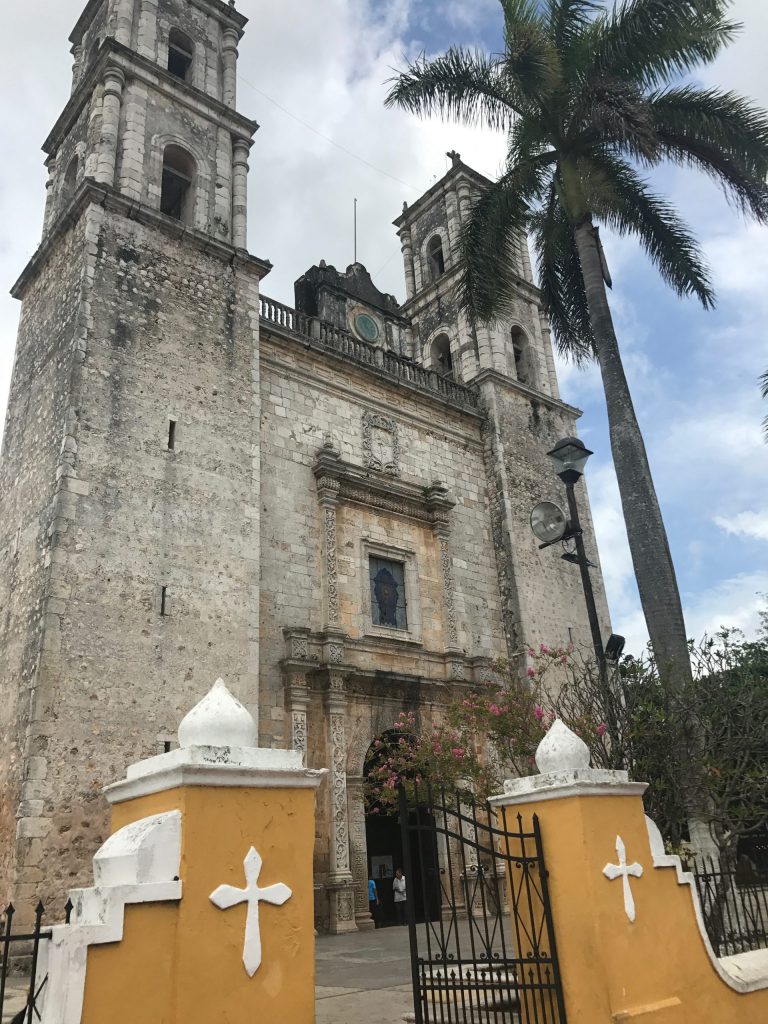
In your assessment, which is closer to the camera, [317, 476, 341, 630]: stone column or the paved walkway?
the paved walkway

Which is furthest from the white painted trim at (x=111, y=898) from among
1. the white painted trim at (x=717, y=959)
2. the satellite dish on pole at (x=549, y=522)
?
the satellite dish on pole at (x=549, y=522)

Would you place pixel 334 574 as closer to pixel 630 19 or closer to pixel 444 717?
pixel 444 717

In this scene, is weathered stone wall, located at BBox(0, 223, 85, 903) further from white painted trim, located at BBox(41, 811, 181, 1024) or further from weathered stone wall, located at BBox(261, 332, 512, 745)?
white painted trim, located at BBox(41, 811, 181, 1024)

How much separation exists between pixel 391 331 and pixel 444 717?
9.59m

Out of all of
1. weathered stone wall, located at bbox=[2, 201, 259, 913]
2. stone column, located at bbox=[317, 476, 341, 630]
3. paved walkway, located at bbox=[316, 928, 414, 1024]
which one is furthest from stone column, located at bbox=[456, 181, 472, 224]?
paved walkway, located at bbox=[316, 928, 414, 1024]

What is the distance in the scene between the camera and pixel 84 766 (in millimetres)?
10125

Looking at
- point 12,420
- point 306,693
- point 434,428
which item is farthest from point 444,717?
point 12,420

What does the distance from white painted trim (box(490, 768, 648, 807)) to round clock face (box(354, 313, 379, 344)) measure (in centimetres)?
1495

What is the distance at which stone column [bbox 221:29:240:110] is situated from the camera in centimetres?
1653

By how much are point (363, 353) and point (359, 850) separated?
31.6ft

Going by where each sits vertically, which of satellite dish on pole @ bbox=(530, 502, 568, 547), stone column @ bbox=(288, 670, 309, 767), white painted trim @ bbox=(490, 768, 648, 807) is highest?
satellite dish on pole @ bbox=(530, 502, 568, 547)

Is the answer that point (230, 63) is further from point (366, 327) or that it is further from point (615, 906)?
point (615, 906)

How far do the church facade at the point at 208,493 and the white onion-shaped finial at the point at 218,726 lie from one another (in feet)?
23.6

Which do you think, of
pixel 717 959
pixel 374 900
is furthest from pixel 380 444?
pixel 717 959
